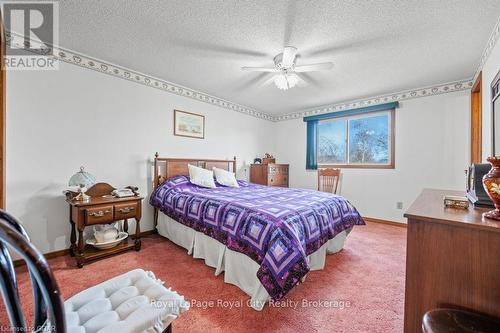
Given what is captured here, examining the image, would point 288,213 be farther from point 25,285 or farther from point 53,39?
point 53,39

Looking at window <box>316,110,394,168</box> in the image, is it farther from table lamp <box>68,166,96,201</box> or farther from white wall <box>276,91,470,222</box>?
table lamp <box>68,166,96,201</box>

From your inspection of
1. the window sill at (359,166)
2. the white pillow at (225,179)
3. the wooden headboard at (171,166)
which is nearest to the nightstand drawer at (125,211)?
the wooden headboard at (171,166)

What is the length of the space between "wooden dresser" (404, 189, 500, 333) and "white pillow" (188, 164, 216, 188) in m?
2.72

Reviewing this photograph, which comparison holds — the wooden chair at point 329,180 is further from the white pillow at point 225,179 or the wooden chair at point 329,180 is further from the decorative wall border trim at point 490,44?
the decorative wall border trim at point 490,44

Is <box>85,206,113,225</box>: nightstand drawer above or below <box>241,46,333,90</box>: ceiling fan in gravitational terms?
below

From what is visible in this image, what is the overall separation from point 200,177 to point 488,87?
3.73 m

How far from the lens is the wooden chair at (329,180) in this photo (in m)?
4.11

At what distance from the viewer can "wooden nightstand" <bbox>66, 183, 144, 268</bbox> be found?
86.0 inches

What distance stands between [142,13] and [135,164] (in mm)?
1976

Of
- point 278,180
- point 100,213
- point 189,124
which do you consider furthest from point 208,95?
point 100,213

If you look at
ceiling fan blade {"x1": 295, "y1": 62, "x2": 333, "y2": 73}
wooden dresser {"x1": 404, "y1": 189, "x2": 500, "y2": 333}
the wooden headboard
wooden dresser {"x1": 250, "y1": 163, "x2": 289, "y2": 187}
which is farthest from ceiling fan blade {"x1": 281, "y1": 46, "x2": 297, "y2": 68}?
wooden dresser {"x1": 250, "y1": 163, "x2": 289, "y2": 187}

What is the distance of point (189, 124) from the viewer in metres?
3.71

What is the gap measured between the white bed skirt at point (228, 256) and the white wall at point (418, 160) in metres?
1.79

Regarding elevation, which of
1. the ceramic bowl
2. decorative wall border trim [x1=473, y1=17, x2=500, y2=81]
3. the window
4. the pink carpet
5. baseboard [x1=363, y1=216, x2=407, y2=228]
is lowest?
the pink carpet
